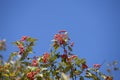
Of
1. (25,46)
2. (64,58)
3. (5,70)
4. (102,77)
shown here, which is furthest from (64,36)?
(5,70)

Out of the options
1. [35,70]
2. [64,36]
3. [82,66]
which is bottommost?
[35,70]

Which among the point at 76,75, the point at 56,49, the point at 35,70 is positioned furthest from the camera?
the point at 56,49

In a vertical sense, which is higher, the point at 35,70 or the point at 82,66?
the point at 82,66

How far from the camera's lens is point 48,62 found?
4.59 metres

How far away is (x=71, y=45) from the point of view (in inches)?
194

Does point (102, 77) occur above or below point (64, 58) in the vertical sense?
below

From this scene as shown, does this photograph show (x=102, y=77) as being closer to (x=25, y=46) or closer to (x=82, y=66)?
(x=82, y=66)

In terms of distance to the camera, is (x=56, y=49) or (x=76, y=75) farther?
(x=56, y=49)

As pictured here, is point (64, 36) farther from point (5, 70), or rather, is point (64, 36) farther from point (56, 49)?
point (5, 70)

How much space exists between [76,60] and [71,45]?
0.64 metres

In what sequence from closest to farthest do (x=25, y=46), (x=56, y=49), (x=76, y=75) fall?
(x=76, y=75) < (x=56, y=49) < (x=25, y=46)

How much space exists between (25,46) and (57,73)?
1440 mm

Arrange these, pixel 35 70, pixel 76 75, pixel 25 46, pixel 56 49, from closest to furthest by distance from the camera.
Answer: pixel 35 70 < pixel 76 75 < pixel 56 49 < pixel 25 46

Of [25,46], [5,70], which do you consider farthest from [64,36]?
[5,70]
